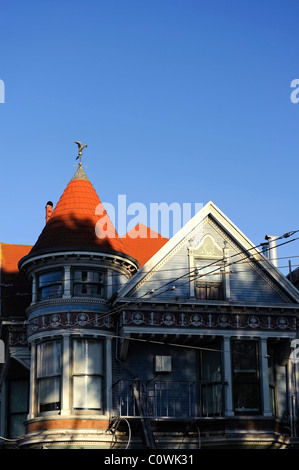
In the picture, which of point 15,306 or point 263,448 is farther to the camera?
point 15,306

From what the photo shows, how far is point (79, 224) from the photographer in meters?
34.1

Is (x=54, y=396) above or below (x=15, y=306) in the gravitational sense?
below

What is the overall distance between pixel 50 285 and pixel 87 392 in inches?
159

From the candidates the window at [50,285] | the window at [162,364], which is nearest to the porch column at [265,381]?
the window at [162,364]

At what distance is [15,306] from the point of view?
35.8 m

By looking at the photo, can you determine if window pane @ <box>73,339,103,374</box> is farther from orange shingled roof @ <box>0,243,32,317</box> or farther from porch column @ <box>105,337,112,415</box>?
orange shingled roof @ <box>0,243,32,317</box>

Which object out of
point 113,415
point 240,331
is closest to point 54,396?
point 113,415

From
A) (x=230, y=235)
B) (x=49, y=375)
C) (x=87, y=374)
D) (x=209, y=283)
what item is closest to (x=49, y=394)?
(x=49, y=375)

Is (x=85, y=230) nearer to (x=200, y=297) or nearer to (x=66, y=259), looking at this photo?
(x=66, y=259)

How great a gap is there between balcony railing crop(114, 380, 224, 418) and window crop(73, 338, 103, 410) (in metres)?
0.71

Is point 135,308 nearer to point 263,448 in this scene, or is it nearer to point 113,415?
point 113,415

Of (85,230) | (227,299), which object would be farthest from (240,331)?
(85,230)

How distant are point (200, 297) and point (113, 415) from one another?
5.25 meters

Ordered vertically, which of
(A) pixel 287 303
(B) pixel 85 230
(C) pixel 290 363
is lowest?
(C) pixel 290 363
